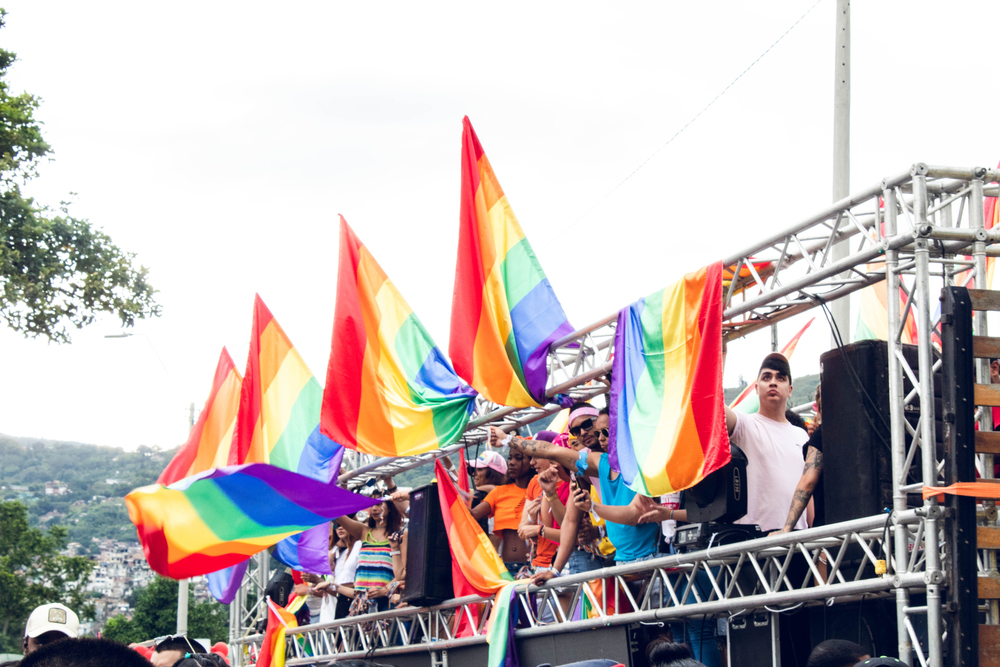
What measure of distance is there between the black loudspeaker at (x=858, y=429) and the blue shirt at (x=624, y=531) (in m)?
1.60

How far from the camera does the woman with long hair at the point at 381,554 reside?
34.7ft

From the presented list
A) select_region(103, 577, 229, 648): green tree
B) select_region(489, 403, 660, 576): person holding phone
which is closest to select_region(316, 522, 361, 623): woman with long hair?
select_region(489, 403, 660, 576): person holding phone

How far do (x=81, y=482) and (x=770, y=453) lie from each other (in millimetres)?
145575

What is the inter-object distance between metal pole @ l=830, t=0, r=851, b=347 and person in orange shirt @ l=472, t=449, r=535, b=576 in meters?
3.21

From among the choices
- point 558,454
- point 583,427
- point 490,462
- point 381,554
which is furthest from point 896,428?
point 381,554

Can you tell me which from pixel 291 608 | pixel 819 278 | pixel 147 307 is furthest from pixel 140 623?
pixel 819 278

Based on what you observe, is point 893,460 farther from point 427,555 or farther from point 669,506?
point 427,555

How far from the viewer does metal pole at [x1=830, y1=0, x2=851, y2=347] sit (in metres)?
9.79

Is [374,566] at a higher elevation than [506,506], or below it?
below

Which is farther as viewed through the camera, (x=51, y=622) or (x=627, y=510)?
(x=627, y=510)

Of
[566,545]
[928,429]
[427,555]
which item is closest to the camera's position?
[928,429]

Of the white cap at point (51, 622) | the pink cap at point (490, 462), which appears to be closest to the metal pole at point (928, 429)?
the white cap at point (51, 622)

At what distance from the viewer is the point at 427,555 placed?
30.5ft

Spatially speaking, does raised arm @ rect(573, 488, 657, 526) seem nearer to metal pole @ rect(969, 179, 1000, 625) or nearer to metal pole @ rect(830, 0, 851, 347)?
metal pole @ rect(969, 179, 1000, 625)
